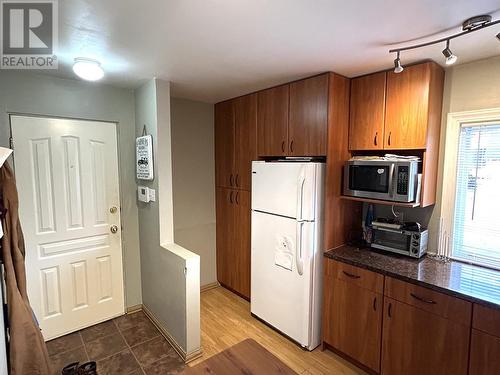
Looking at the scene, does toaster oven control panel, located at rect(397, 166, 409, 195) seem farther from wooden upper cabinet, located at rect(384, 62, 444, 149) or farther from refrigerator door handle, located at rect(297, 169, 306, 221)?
refrigerator door handle, located at rect(297, 169, 306, 221)

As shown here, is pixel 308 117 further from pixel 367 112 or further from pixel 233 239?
pixel 233 239

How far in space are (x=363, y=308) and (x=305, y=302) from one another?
463 mm

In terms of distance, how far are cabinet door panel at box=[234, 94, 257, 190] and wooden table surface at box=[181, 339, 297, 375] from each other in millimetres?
1826

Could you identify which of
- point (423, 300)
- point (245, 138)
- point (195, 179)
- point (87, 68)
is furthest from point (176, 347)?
point (87, 68)

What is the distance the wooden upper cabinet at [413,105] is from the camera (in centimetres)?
195

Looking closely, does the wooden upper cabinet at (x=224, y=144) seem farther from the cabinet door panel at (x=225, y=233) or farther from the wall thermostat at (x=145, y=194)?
the wall thermostat at (x=145, y=194)

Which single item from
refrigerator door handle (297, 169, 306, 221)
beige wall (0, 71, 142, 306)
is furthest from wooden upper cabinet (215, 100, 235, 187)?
refrigerator door handle (297, 169, 306, 221)

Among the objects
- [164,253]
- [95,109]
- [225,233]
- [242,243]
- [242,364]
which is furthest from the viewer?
[225,233]

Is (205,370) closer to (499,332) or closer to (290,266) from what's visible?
(290,266)

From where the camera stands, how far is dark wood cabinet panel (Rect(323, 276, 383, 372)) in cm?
200

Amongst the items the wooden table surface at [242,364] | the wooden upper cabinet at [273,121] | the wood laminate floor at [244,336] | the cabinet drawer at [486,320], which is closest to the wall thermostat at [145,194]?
the wooden upper cabinet at [273,121]

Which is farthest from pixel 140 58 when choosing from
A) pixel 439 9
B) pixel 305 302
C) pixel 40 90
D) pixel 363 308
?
pixel 363 308

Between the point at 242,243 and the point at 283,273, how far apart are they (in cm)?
82

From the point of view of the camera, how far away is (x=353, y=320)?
83.7 inches
